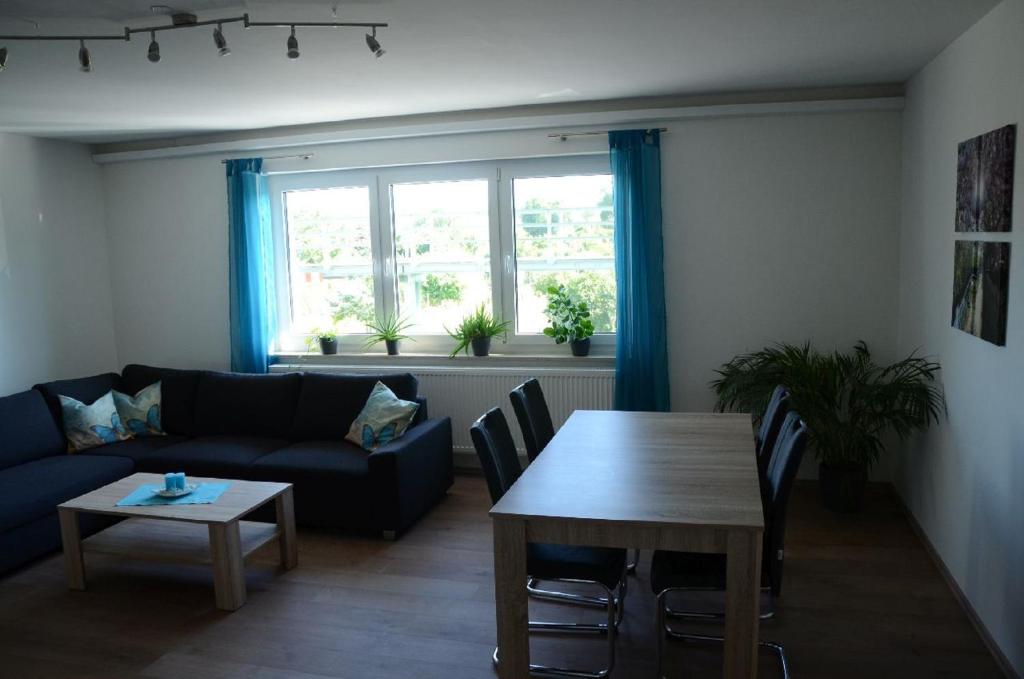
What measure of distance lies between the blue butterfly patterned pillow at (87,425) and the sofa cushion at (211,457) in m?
0.48

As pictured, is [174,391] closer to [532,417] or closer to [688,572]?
[532,417]

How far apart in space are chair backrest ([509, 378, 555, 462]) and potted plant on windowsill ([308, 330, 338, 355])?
7.95 feet

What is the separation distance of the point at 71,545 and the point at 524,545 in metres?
2.64

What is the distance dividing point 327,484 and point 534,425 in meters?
1.47

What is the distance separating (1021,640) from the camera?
2684mm

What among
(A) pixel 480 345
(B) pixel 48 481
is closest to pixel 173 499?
(B) pixel 48 481

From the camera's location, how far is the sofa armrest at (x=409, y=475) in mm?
4207

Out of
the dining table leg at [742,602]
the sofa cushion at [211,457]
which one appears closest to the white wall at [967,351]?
the dining table leg at [742,602]

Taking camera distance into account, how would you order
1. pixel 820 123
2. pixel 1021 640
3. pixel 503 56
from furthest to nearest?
pixel 820 123, pixel 503 56, pixel 1021 640

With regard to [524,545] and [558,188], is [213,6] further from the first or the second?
[558,188]

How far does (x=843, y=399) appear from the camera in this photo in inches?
188

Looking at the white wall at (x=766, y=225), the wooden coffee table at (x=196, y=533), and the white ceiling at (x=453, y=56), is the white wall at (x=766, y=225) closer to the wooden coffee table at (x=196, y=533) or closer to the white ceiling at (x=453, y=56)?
the white ceiling at (x=453, y=56)

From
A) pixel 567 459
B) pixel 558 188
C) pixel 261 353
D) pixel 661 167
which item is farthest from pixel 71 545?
pixel 661 167

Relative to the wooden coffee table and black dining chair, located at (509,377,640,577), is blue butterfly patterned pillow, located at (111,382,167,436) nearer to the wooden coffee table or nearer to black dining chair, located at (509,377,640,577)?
the wooden coffee table
